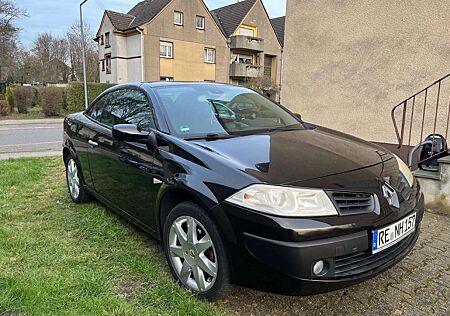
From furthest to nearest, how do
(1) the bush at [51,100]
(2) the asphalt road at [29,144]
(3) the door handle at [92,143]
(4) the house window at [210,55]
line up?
(4) the house window at [210,55]
(1) the bush at [51,100]
(2) the asphalt road at [29,144]
(3) the door handle at [92,143]

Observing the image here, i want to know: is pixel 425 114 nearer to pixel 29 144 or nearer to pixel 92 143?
pixel 92 143

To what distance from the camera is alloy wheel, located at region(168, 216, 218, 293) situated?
229 centimetres

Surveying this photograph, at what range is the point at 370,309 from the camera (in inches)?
93.8

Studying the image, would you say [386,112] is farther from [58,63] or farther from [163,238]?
[58,63]

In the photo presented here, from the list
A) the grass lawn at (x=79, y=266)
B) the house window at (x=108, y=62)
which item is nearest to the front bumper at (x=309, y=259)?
the grass lawn at (x=79, y=266)

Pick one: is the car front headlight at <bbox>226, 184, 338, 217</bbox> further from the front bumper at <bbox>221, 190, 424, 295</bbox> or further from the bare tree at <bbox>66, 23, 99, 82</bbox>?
the bare tree at <bbox>66, 23, 99, 82</bbox>

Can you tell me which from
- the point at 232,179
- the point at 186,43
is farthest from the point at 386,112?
the point at 186,43

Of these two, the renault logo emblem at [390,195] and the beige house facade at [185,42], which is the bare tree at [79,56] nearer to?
the beige house facade at [185,42]

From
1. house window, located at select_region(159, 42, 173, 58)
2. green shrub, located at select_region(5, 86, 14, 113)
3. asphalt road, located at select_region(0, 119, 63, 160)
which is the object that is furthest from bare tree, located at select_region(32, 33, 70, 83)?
asphalt road, located at select_region(0, 119, 63, 160)

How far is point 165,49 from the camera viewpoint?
3075 centimetres

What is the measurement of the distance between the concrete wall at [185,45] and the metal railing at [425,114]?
25.3 meters

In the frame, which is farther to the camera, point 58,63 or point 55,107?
point 58,63

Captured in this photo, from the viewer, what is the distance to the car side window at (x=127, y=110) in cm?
306

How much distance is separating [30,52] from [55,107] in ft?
105
